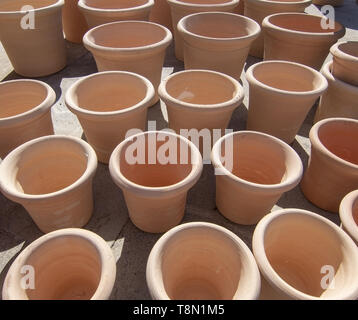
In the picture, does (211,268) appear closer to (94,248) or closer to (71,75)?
(94,248)

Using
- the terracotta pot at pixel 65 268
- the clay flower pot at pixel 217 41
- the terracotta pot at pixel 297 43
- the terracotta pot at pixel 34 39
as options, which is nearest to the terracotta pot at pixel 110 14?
the terracotta pot at pixel 34 39

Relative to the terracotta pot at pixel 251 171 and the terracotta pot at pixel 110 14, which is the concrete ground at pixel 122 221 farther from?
the terracotta pot at pixel 110 14

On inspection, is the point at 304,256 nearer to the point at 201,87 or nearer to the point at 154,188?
the point at 154,188

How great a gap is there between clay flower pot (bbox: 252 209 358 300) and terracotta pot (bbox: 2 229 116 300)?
30.7 inches

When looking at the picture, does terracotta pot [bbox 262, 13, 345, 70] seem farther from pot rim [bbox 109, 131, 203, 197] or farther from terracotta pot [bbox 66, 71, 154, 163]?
pot rim [bbox 109, 131, 203, 197]

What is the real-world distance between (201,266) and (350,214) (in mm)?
931

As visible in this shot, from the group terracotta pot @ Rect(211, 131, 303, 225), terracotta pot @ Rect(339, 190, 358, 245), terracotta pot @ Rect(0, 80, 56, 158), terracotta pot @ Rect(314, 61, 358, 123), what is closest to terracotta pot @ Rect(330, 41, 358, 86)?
terracotta pot @ Rect(314, 61, 358, 123)

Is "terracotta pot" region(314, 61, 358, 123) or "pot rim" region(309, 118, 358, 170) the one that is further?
"terracotta pot" region(314, 61, 358, 123)

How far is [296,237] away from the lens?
1954mm

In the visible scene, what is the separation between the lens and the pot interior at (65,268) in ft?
5.49

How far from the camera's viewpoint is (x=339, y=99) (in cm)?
297

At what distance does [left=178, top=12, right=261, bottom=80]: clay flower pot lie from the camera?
10.4 feet

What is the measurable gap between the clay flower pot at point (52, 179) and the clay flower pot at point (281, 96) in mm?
1576

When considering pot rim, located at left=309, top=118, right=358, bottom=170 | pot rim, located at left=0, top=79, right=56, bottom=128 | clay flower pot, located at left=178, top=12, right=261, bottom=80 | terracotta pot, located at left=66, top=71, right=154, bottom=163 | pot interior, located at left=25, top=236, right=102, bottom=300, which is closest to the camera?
pot interior, located at left=25, top=236, right=102, bottom=300
